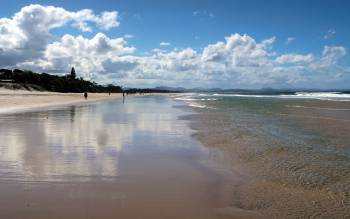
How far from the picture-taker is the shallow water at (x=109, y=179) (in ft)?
22.2

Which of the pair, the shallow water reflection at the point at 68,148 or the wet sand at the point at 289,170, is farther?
the shallow water reflection at the point at 68,148

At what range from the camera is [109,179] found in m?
8.88

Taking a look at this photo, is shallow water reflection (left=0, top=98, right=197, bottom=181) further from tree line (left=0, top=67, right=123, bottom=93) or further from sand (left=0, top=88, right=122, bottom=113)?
tree line (left=0, top=67, right=123, bottom=93)

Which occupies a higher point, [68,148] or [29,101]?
[68,148]

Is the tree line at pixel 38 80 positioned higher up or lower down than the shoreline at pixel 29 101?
higher up

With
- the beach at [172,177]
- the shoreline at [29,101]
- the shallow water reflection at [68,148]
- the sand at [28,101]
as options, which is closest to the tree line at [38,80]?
the sand at [28,101]

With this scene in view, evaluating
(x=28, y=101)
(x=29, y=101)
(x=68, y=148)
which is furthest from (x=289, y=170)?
(x=29, y=101)

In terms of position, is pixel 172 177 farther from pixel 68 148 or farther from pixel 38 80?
pixel 38 80

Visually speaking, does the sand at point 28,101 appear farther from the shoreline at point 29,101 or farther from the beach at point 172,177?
the beach at point 172,177

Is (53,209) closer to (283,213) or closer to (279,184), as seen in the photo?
(283,213)

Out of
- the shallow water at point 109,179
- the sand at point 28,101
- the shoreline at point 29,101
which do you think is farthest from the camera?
the sand at point 28,101

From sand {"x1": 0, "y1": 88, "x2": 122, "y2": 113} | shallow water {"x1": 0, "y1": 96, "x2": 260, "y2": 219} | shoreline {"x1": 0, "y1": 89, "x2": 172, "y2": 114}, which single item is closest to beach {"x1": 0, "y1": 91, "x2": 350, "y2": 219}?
shallow water {"x1": 0, "y1": 96, "x2": 260, "y2": 219}

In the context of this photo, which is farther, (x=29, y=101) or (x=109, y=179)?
(x=29, y=101)

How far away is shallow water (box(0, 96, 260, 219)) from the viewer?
22.2 ft
